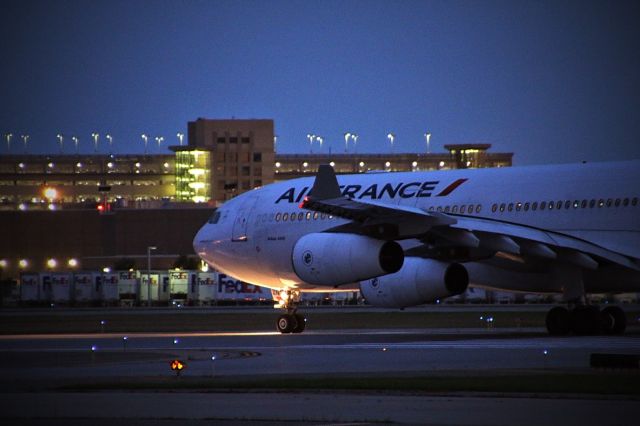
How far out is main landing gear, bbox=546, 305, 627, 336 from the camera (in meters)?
31.6

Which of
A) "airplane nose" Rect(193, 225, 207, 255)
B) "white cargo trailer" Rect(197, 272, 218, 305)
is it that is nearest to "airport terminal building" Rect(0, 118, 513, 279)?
"white cargo trailer" Rect(197, 272, 218, 305)

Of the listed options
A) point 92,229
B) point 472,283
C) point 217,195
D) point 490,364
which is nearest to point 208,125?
point 217,195

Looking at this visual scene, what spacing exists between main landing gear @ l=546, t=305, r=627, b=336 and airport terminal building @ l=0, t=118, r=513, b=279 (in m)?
83.2

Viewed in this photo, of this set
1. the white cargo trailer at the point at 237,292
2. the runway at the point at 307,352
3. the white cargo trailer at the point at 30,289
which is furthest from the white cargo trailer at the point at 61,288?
the runway at the point at 307,352

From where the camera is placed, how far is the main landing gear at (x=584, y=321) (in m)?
31.6

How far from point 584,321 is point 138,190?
524ft

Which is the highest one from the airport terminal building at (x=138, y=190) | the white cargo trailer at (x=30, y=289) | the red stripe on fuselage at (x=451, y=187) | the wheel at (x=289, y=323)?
the airport terminal building at (x=138, y=190)

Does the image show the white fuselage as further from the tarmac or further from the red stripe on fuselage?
the tarmac

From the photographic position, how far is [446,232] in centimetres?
3008

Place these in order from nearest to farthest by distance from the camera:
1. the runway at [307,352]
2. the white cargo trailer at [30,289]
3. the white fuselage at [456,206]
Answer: the runway at [307,352] → the white fuselage at [456,206] → the white cargo trailer at [30,289]

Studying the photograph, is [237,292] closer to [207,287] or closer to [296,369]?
[207,287]

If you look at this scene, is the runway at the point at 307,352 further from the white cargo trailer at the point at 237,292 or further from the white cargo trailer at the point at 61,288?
the white cargo trailer at the point at 61,288

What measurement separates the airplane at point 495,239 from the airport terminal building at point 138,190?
82.0 meters

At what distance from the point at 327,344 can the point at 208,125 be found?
148290 mm
